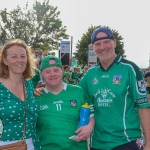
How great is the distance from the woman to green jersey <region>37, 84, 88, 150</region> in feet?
0.36

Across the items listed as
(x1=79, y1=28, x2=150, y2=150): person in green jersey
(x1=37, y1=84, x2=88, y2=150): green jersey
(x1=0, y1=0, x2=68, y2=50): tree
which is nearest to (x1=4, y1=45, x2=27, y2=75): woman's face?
(x1=37, y1=84, x2=88, y2=150): green jersey

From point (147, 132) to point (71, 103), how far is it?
85cm

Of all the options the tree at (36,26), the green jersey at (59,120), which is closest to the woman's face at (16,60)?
the green jersey at (59,120)

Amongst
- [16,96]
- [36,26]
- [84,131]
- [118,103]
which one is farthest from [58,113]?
[36,26]

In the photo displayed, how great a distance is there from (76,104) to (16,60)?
798 millimetres

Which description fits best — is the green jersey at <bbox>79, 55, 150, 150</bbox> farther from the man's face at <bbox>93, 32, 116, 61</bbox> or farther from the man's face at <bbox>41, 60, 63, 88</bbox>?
the man's face at <bbox>41, 60, 63, 88</bbox>

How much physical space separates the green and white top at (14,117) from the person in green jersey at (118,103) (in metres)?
0.69

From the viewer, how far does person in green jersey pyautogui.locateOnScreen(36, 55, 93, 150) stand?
11.8 ft

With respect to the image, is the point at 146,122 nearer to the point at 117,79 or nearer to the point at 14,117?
the point at 117,79

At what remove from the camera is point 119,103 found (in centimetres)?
353

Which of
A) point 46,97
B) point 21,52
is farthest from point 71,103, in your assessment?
point 21,52

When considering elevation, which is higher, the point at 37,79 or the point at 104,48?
the point at 104,48

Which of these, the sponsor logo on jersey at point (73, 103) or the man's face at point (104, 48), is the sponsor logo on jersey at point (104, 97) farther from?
the man's face at point (104, 48)

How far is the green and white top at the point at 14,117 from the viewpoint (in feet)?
11.0
